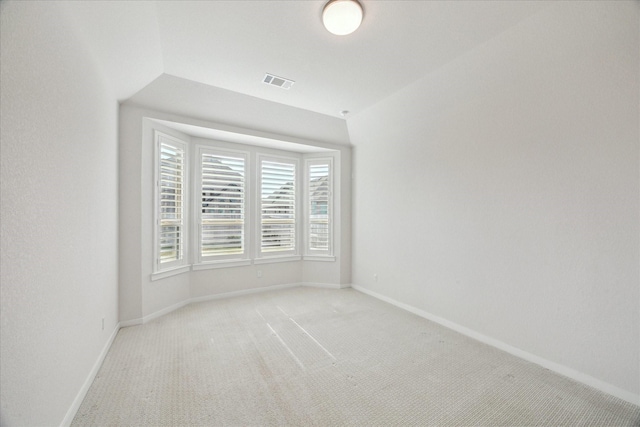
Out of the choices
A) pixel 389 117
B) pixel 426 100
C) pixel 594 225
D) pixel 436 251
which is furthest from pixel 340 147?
pixel 594 225

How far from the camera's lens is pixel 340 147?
4781mm

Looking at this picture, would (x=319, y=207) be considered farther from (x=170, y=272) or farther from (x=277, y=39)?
(x=277, y=39)

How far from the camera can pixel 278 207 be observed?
4.75 metres

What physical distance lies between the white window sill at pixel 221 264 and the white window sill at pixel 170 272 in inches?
6.1

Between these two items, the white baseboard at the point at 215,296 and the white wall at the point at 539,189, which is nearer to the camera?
the white wall at the point at 539,189

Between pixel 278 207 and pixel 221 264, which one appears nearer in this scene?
pixel 221 264

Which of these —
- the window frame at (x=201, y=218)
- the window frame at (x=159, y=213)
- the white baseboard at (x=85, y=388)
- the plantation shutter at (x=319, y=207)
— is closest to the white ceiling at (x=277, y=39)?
the window frame at (x=159, y=213)

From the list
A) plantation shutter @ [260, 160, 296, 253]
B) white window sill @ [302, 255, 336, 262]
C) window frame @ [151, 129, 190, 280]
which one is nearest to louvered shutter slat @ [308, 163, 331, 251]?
white window sill @ [302, 255, 336, 262]

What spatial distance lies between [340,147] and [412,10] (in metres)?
2.77

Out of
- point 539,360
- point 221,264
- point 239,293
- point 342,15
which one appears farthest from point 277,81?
point 539,360

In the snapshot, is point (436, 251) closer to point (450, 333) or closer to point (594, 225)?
point (450, 333)

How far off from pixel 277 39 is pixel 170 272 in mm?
3066

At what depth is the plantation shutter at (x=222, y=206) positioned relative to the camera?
4.12 metres

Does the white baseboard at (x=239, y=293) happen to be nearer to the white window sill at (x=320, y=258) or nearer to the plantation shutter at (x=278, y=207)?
the white window sill at (x=320, y=258)
